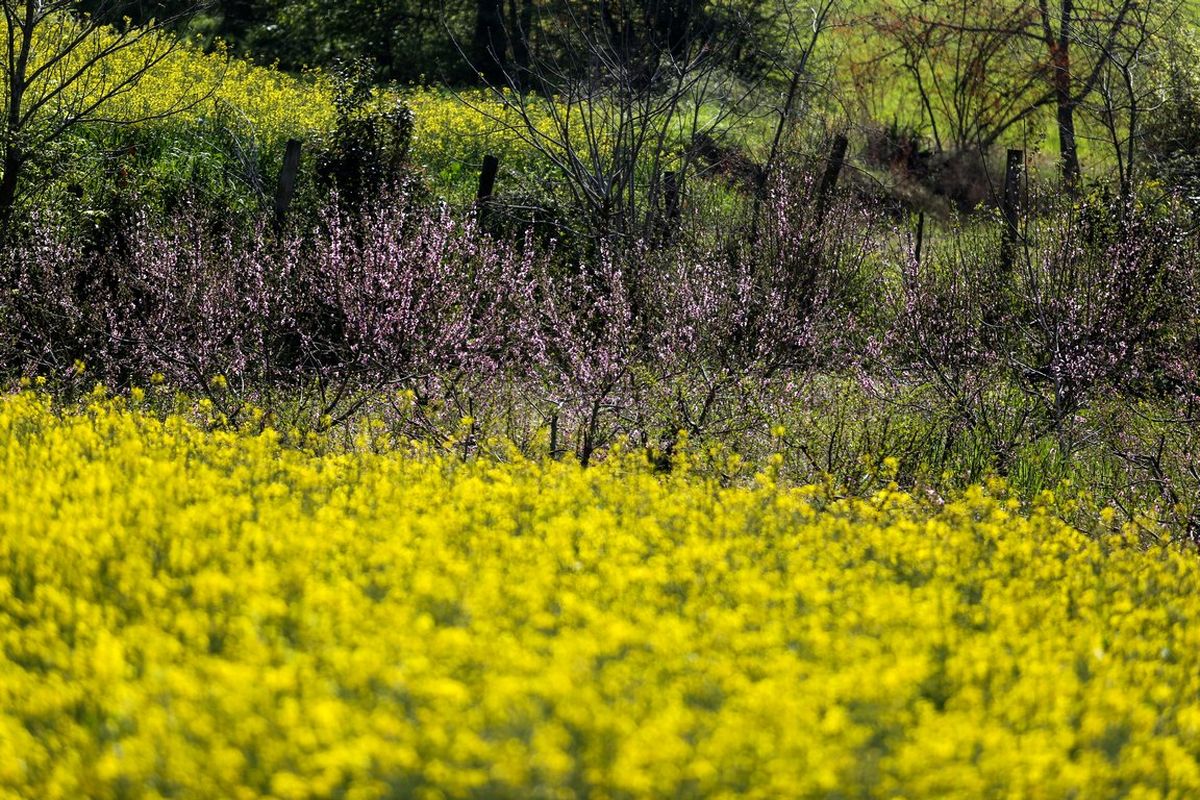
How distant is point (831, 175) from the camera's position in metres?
14.0

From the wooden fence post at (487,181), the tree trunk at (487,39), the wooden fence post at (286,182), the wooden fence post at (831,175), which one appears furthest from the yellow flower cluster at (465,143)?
the tree trunk at (487,39)

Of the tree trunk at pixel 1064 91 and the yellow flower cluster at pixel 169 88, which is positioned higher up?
the tree trunk at pixel 1064 91

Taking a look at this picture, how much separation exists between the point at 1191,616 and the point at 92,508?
13.5 feet

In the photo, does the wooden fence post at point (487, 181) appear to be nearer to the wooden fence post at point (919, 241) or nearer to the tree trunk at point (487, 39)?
the wooden fence post at point (919, 241)

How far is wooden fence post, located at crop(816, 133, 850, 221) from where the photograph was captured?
1204 cm

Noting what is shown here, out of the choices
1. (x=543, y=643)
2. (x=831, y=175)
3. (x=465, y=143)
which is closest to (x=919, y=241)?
(x=831, y=175)

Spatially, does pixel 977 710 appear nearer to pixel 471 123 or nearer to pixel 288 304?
pixel 288 304

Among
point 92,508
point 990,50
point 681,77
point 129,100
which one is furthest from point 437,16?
point 92,508

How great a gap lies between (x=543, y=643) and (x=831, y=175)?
1121 centimetres

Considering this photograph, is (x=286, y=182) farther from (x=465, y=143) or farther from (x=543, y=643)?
(x=543, y=643)

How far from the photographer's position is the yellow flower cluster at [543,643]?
3059 mm

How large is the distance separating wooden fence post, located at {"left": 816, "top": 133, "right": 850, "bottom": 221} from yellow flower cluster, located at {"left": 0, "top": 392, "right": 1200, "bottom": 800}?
6.59 metres

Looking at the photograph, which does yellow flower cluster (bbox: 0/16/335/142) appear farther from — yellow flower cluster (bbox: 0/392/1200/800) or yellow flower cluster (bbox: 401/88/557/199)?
yellow flower cluster (bbox: 0/392/1200/800)

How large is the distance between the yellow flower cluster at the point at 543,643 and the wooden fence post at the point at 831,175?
659cm
